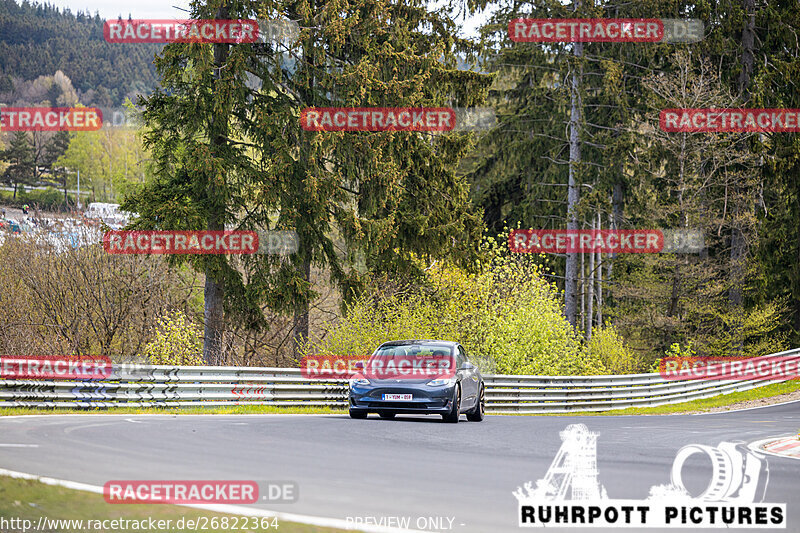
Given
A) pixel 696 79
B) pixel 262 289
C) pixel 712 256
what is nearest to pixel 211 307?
pixel 262 289

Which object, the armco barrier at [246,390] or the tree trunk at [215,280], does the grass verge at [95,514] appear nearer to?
the armco barrier at [246,390]

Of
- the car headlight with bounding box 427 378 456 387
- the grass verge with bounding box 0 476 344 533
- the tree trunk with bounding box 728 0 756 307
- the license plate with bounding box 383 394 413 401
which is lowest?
the license plate with bounding box 383 394 413 401

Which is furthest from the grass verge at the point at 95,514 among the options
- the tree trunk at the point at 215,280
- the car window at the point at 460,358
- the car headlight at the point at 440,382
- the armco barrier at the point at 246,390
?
the tree trunk at the point at 215,280

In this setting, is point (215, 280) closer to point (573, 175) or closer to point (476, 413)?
point (476, 413)

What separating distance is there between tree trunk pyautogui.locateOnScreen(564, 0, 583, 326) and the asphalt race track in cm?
2177

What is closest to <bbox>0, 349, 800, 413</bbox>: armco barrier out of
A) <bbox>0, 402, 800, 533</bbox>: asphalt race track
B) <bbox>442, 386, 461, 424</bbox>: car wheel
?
<bbox>0, 402, 800, 533</bbox>: asphalt race track

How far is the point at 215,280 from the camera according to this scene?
94.5 ft

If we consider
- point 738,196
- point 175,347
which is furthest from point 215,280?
point 738,196

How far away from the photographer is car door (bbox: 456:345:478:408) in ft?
61.4

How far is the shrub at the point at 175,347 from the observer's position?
2983cm

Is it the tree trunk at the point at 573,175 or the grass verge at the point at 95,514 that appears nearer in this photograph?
the grass verge at the point at 95,514

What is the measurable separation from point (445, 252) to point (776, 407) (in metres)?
12.1

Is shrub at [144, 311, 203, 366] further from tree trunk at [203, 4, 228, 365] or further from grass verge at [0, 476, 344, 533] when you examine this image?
grass verge at [0, 476, 344, 533]

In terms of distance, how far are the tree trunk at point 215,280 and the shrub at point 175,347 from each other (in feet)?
3.44
